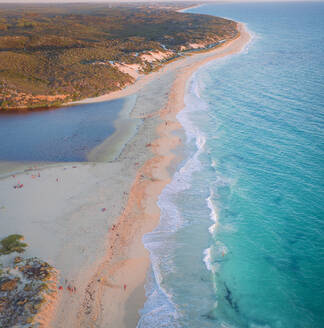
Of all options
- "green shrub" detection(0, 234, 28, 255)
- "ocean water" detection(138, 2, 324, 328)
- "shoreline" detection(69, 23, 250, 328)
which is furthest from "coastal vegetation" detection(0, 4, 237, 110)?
"green shrub" detection(0, 234, 28, 255)

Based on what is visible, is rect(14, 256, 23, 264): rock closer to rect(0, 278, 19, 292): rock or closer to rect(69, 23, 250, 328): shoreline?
rect(0, 278, 19, 292): rock

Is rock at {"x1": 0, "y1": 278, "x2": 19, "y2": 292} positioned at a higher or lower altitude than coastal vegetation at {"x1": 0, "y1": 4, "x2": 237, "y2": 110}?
lower

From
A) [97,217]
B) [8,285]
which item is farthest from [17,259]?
[97,217]

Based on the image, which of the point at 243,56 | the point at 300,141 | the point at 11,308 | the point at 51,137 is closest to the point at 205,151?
the point at 300,141

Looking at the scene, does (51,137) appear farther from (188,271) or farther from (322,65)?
(322,65)

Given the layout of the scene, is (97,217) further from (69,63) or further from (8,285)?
(69,63)

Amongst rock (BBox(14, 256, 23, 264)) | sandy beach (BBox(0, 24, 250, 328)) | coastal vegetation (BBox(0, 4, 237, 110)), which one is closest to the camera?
sandy beach (BBox(0, 24, 250, 328))

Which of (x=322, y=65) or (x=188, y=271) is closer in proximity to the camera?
(x=188, y=271)
